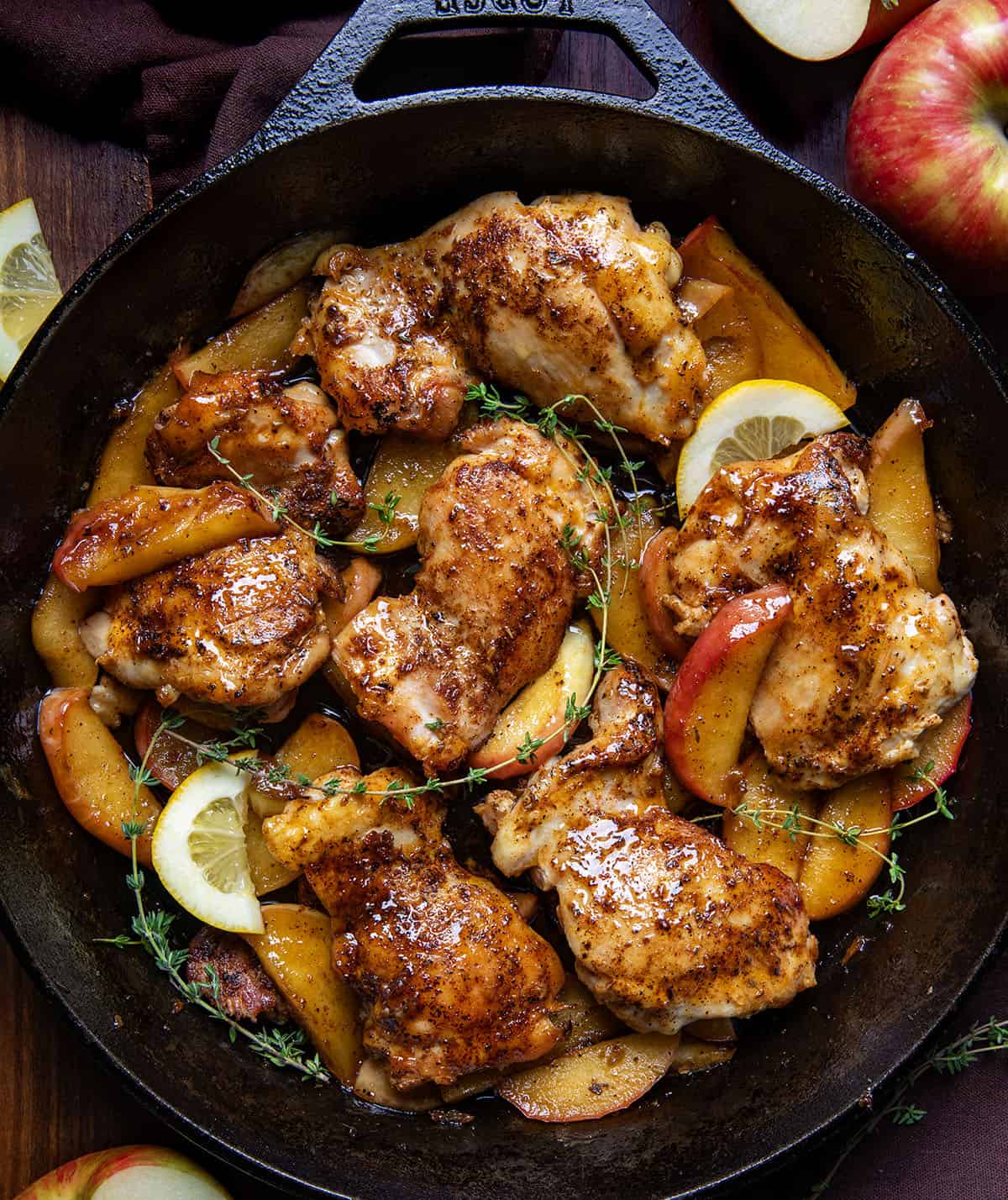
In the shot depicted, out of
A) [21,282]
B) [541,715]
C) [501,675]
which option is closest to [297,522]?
[501,675]

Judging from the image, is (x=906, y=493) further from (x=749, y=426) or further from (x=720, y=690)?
(x=720, y=690)

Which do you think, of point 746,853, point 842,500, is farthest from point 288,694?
point 842,500

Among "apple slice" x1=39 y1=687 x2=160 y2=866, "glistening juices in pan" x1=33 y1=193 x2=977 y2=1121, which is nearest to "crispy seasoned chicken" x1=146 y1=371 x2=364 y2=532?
"glistening juices in pan" x1=33 y1=193 x2=977 y2=1121

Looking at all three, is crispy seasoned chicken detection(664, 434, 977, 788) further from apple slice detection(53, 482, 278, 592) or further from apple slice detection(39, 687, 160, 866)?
apple slice detection(39, 687, 160, 866)

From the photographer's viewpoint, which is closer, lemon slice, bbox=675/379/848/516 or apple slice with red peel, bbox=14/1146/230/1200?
apple slice with red peel, bbox=14/1146/230/1200

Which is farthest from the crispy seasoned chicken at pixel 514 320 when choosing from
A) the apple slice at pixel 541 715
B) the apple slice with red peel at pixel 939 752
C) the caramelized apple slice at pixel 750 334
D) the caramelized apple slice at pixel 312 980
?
the caramelized apple slice at pixel 312 980
